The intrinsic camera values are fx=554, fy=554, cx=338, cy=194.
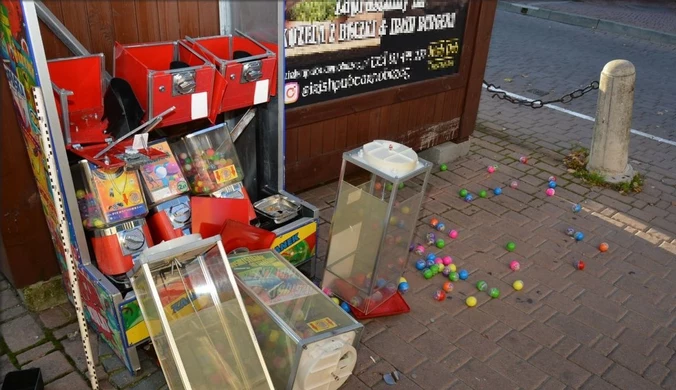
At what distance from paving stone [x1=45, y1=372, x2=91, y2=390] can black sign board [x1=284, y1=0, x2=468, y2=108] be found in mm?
2591

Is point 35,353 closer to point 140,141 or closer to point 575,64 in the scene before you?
point 140,141

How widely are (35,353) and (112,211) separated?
1.09m

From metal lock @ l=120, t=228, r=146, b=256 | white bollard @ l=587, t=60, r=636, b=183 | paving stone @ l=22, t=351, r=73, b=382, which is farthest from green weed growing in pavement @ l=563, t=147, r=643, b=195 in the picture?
paving stone @ l=22, t=351, r=73, b=382

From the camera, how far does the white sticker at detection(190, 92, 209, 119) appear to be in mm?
3199

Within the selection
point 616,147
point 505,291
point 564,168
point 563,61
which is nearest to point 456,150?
point 564,168

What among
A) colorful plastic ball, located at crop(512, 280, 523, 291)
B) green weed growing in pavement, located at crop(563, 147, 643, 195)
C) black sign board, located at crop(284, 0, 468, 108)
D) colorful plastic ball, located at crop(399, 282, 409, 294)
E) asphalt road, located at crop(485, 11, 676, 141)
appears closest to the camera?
colorful plastic ball, located at crop(399, 282, 409, 294)

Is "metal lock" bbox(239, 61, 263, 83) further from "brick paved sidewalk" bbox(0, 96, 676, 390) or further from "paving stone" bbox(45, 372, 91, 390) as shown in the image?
"paving stone" bbox(45, 372, 91, 390)

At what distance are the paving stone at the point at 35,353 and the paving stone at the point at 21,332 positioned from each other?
0.20 feet

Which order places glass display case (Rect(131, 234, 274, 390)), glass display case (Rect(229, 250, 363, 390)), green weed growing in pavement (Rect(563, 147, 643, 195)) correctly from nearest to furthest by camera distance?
glass display case (Rect(131, 234, 274, 390)) → glass display case (Rect(229, 250, 363, 390)) → green weed growing in pavement (Rect(563, 147, 643, 195))

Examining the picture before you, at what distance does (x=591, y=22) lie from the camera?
14.7 m

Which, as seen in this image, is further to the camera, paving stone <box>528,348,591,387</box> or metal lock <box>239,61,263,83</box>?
paving stone <box>528,348,591,387</box>

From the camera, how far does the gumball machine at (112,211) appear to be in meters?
3.14

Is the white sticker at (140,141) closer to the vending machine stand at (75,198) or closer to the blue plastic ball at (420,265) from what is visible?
the vending machine stand at (75,198)

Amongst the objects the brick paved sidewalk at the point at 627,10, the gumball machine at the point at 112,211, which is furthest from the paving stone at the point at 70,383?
the brick paved sidewalk at the point at 627,10
